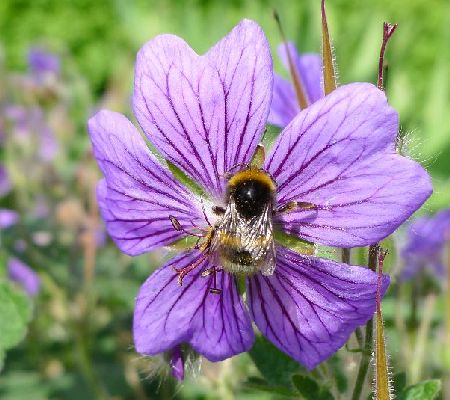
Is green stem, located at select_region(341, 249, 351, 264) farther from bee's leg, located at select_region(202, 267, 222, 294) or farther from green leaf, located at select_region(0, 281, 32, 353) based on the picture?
green leaf, located at select_region(0, 281, 32, 353)

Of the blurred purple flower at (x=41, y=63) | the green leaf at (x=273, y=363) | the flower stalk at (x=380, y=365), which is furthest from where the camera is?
the blurred purple flower at (x=41, y=63)

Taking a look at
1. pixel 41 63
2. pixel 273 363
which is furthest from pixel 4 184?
pixel 273 363

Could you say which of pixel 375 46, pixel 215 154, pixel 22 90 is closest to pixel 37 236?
pixel 22 90

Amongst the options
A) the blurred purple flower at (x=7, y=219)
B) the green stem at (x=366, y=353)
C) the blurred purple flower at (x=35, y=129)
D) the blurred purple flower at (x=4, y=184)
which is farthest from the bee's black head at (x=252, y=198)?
the blurred purple flower at (x=35, y=129)

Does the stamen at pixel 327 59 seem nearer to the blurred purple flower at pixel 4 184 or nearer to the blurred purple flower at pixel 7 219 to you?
the blurred purple flower at pixel 7 219

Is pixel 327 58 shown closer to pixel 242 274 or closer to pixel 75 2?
pixel 242 274

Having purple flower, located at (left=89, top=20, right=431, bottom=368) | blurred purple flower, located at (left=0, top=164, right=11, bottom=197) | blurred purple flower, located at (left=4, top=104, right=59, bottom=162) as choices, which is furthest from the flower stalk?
blurred purple flower, located at (left=4, top=104, right=59, bottom=162)
